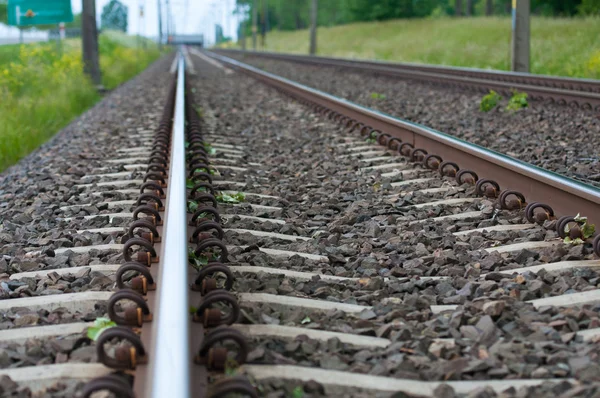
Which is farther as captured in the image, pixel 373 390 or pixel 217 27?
pixel 217 27

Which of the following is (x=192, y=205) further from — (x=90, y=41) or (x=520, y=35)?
(x=90, y=41)

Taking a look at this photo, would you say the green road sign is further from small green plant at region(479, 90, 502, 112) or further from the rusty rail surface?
the rusty rail surface

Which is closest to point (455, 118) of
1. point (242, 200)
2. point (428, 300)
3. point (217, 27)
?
point (242, 200)

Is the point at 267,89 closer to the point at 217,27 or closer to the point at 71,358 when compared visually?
the point at 71,358

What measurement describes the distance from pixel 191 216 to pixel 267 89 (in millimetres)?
11085

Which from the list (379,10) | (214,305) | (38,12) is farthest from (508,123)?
(379,10)

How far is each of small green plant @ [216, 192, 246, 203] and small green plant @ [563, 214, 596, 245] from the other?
6.82ft

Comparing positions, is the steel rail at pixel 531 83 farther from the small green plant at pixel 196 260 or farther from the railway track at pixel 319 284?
A: the small green plant at pixel 196 260

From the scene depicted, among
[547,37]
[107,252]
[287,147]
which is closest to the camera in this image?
[107,252]

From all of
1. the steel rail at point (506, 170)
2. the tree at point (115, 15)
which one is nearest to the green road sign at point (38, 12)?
the steel rail at point (506, 170)

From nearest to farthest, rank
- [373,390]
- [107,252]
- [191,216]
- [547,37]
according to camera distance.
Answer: [373,390] < [107,252] < [191,216] < [547,37]

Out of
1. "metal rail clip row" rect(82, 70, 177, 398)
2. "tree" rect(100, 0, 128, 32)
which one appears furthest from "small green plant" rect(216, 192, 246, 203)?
"tree" rect(100, 0, 128, 32)

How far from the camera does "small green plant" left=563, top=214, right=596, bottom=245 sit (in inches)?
137

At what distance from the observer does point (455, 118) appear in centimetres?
904
